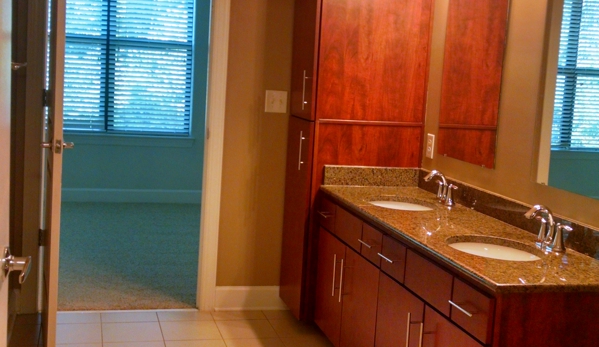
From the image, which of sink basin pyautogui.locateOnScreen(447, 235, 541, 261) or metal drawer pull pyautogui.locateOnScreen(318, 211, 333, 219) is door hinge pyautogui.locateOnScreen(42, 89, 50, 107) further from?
sink basin pyautogui.locateOnScreen(447, 235, 541, 261)

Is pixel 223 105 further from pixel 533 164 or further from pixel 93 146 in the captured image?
pixel 93 146

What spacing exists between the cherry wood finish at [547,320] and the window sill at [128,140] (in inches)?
212

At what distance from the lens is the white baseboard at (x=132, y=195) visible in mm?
6932

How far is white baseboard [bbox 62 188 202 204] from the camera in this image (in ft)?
22.7

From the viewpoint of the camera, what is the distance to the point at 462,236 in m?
2.56

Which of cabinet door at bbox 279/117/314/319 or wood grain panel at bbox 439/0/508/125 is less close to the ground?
wood grain panel at bbox 439/0/508/125

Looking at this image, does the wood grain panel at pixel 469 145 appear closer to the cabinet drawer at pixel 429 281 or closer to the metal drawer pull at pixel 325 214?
the metal drawer pull at pixel 325 214

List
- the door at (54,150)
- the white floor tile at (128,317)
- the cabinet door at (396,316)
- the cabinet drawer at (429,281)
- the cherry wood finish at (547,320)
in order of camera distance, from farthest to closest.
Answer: the white floor tile at (128,317) < the door at (54,150) < the cabinet door at (396,316) < the cabinet drawer at (429,281) < the cherry wood finish at (547,320)

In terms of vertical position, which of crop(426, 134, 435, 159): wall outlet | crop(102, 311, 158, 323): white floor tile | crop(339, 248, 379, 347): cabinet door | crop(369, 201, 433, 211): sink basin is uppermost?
crop(426, 134, 435, 159): wall outlet

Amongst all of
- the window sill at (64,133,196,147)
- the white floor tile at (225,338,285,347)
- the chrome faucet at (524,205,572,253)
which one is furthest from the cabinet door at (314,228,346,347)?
the window sill at (64,133,196,147)

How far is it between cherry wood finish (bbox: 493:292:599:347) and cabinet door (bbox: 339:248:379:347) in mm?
878

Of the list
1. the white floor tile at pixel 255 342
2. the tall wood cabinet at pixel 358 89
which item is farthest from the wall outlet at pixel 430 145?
the white floor tile at pixel 255 342

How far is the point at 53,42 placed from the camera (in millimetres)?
3004

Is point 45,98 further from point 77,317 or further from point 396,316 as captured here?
point 396,316
